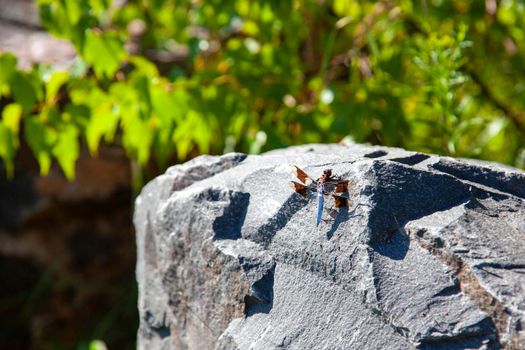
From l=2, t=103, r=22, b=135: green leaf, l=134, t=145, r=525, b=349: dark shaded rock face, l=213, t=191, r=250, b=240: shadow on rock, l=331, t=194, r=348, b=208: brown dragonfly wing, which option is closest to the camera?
l=134, t=145, r=525, b=349: dark shaded rock face

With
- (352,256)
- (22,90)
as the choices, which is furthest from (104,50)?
(352,256)

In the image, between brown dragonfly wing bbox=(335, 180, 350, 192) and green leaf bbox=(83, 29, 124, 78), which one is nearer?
brown dragonfly wing bbox=(335, 180, 350, 192)

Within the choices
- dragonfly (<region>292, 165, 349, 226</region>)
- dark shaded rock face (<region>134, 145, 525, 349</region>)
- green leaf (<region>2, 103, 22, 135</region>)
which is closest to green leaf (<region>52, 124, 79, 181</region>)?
green leaf (<region>2, 103, 22, 135</region>)

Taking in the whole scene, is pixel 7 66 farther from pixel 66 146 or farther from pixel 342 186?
pixel 342 186

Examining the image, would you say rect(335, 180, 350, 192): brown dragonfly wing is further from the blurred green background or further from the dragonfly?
the blurred green background

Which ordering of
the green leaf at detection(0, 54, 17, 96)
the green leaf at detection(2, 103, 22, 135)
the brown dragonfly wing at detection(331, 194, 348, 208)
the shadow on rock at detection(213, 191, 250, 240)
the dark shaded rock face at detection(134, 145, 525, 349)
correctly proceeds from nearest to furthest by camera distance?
the dark shaded rock face at detection(134, 145, 525, 349) → the brown dragonfly wing at detection(331, 194, 348, 208) → the shadow on rock at detection(213, 191, 250, 240) → the green leaf at detection(0, 54, 17, 96) → the green leaf at detection(2, 103, 22, 135)

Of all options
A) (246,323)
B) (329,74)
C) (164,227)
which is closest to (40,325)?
(329,74)

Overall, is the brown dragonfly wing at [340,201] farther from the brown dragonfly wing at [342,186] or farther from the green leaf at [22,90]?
the green leaf at [22,90]

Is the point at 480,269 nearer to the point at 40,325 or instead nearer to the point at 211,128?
the point at 211,128
